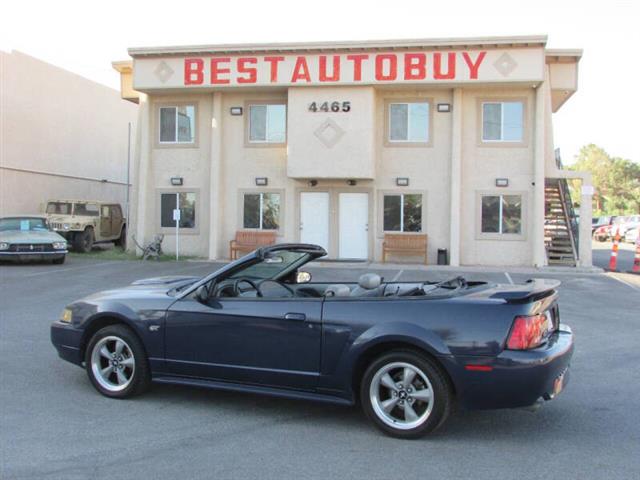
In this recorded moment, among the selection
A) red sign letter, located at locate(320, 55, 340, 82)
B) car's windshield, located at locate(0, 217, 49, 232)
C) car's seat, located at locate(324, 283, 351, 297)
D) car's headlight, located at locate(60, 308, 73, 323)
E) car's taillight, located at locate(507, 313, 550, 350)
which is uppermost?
red sign letter, located at locate(320, 55, 340, 82)

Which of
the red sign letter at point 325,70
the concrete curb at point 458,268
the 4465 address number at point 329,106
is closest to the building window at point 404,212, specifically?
the concrete curb at point 458,268

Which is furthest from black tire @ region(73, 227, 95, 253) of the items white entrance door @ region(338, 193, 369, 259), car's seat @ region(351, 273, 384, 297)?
car's seat @ region(351, 273, 384, 297)

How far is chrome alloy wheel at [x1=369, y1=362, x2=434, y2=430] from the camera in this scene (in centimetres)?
460

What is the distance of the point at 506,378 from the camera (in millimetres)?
4375

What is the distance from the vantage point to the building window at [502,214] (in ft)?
63.9

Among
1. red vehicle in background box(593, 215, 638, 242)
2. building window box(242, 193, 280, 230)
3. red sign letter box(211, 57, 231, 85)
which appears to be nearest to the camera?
red sign letter box(211, 57, 231, 85)

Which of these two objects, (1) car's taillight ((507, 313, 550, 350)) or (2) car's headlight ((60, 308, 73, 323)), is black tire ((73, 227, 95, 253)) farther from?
(1) car's taillight ((507, 313, 550, 350))

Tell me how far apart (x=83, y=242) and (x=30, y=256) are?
4.58m

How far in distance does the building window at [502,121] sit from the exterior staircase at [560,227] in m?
2.80

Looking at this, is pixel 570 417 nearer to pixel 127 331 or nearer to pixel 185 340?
pixel 185 340

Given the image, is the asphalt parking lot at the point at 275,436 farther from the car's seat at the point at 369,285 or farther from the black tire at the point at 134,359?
the car's seat at the point at 369,285

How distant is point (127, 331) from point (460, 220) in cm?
1536

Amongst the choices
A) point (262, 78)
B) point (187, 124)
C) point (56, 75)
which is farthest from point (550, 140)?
point (56, 75)

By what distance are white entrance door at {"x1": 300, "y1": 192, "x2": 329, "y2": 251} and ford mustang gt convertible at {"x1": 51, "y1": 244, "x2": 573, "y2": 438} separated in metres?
14.5
